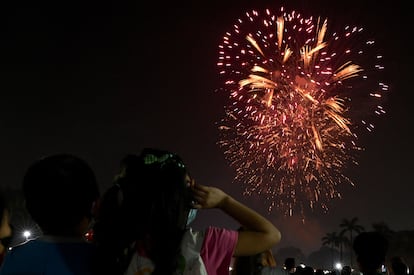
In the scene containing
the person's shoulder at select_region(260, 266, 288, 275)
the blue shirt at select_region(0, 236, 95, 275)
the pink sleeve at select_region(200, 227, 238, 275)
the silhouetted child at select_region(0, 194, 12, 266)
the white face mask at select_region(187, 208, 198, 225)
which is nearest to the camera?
the blue shirt at select_region(0, 236, 95, 275)

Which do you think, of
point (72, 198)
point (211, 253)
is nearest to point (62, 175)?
point (72, 198)

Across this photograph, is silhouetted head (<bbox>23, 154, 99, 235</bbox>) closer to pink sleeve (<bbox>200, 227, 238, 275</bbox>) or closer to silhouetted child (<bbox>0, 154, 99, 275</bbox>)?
silhouetted child (<bbox>0, 154, 99, 275</bbox>)

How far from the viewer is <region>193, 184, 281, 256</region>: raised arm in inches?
98.0

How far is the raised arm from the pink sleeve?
39 millimetres

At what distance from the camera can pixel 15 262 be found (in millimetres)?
2131

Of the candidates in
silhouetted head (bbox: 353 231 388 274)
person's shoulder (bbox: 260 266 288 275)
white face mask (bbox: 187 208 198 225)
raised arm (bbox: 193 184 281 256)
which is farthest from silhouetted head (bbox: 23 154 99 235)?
person's shoulder (bbox: 260 266 288 275)

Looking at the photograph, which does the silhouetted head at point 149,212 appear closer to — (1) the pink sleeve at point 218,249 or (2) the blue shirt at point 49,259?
(2) the blue shirt at point 49,259

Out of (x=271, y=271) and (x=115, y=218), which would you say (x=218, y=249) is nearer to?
(x=115, y=218)

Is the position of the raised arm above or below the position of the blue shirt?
above

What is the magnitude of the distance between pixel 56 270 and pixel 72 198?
292 millimetres

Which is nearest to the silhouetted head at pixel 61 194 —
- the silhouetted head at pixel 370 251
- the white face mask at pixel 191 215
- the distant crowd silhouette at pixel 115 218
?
the distant crowd silhouette at pixel 115 218

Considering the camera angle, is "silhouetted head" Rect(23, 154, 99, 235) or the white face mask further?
the white face mask

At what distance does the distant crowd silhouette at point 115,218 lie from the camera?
2.14 m

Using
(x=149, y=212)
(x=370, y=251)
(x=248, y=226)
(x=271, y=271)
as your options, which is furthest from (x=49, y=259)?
(x=271, y=271)
